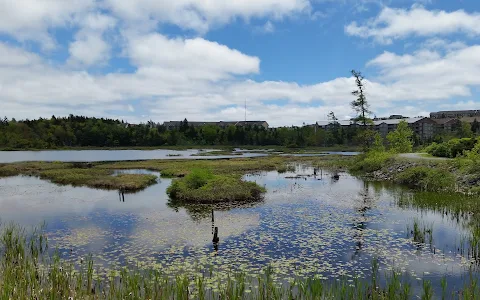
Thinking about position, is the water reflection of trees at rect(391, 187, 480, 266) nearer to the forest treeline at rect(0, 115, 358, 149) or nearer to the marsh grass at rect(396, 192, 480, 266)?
the marsh grass at rect(396, 192, 480, 266)

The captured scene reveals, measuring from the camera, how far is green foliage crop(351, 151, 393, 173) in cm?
5462

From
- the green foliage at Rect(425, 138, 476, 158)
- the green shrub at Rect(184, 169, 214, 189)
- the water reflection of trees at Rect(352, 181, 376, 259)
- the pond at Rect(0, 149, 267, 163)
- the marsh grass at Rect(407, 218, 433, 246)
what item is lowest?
the water reflection of trees at Rect(352, 181, 376, 259)

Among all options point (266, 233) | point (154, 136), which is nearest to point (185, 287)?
point (266, 233)

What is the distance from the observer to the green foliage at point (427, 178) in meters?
34.0

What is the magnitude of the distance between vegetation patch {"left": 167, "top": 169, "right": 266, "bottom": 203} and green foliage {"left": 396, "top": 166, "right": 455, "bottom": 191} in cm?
1651

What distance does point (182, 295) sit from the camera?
1091 cm

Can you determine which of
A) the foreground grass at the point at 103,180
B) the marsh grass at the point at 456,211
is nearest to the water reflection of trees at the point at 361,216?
the marsh grass at the point at 456,211

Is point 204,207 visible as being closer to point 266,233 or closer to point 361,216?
point 266,233

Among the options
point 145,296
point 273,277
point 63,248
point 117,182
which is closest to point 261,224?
point 273,277

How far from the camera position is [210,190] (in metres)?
32.9

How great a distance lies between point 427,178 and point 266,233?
24496mm

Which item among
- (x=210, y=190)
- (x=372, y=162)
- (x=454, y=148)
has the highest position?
(x=454, y=148)

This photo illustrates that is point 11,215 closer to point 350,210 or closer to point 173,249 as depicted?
point 173,249

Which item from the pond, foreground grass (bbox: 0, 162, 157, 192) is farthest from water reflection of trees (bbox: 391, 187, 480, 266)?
the pond
